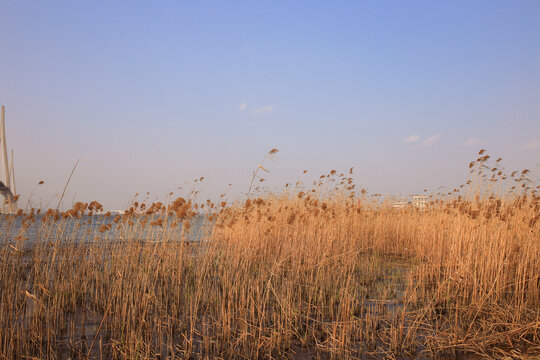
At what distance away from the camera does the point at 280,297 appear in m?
4.70

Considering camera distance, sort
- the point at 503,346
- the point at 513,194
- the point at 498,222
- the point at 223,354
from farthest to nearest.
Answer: the point at 513,194 < the point at 498,222 < the point at 503,346 < the point at 223,354

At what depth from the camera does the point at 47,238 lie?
5770 mm

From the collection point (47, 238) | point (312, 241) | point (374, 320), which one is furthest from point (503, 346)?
point (47, 238)

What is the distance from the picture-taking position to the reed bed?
3379mm

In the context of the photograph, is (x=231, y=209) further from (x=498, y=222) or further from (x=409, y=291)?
(x=498, y=222)

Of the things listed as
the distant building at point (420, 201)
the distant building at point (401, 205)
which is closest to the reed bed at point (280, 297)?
the distant building at point (420, 201)

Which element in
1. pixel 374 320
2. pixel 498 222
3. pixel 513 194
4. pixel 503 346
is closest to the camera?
pixel 503 346

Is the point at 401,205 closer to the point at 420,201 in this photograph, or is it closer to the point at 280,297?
the point at 420,201

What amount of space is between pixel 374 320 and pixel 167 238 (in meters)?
3.87

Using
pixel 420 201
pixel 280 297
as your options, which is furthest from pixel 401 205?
pixel 280 297

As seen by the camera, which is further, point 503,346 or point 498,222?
point 498,222

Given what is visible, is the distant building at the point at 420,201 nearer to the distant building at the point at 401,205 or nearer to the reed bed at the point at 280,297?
the distant building at the point at 401,205

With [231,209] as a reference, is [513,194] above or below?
above

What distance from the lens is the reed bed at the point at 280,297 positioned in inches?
133
